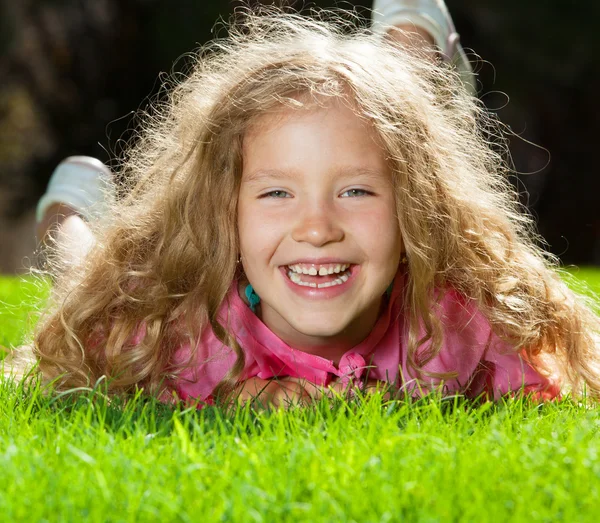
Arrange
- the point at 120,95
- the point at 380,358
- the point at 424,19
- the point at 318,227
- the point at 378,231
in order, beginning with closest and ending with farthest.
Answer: the point at 318,227
the point at 378,231
the point at 380,358
the point at 424,19
the point at 120,95

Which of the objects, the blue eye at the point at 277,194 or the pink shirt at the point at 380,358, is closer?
the blue eye at the point at 277,194

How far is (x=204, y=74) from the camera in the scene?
2656 mm

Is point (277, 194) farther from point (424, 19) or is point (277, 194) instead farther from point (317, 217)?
point (424, 19)

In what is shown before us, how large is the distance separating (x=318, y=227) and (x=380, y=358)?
1.76 ft

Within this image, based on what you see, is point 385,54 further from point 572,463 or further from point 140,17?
point 140,17

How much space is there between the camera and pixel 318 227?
2.21 m

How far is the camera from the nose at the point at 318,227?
87.3 inches

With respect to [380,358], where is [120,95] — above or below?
below

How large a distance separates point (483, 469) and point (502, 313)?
1059 millimetres

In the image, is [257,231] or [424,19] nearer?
[257,231]

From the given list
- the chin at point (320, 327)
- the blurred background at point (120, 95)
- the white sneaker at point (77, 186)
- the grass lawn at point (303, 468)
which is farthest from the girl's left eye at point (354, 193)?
the blurred background at point (120, 95)

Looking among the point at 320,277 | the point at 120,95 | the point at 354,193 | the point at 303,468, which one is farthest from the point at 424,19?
the point at 120,95

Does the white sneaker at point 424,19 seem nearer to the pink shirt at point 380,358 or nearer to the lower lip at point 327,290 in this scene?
the pink shirt at point 380,358

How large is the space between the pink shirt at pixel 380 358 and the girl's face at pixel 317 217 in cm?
14
